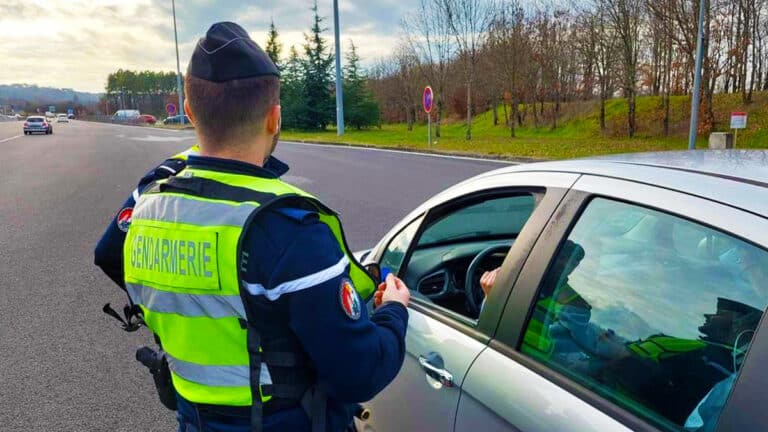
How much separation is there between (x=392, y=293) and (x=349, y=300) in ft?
1.12

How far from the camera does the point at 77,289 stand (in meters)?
5.36

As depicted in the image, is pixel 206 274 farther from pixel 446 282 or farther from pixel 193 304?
pixel 446 282

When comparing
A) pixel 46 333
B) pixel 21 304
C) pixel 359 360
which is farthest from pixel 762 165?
pixel 21 304

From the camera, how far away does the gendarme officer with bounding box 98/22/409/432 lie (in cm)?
120

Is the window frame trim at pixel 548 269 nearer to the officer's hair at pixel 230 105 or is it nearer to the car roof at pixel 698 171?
the car roof at pixel 698 171

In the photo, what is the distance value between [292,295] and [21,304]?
4963mm

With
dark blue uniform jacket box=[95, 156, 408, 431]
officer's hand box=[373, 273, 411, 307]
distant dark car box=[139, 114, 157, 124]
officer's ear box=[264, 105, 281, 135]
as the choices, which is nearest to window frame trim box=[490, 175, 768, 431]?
officer's hand box=[373, 273, 411, 307]

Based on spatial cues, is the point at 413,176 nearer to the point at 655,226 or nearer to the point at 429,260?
the point at 429,260

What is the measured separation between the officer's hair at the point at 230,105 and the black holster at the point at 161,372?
0.68 meters

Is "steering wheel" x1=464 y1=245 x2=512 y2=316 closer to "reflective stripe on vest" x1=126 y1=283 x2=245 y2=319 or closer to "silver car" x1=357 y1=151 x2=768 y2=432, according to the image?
"silver car" x1=357 y1=151 x2=768 y2=432

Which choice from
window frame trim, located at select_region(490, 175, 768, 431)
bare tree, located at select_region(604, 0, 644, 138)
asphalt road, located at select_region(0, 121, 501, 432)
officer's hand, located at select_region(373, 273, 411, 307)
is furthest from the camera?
bare tree, located at select_region(604, 0, 644, 138)

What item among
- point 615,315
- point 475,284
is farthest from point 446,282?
point 615,315

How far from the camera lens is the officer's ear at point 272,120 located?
1366 millimetres

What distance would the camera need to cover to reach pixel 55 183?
13000mm
